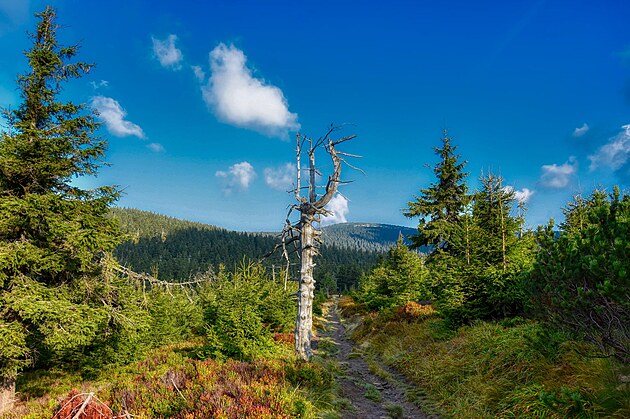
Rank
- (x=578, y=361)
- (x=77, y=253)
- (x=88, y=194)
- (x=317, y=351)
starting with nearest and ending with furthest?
(x=578, y=361), (x=77, y=253), (x=88, y=194), (x=317, y=351)

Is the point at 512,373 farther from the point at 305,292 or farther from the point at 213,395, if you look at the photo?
the point at 305,292

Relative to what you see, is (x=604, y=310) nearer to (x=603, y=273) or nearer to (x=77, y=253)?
(x=603, y=273)

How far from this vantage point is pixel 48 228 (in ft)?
30.3

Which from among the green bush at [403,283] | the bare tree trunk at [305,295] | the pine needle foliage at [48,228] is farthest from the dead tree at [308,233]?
the green bush at [403,283]

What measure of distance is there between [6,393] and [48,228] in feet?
16.1

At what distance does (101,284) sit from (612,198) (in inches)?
529

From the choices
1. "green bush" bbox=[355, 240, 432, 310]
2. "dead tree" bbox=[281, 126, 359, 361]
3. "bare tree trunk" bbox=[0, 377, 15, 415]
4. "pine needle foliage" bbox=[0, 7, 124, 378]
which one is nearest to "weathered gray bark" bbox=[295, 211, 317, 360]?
"dead tree" bbox=[281, 126, 359, 361]

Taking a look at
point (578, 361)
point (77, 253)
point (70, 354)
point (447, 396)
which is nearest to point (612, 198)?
point (578, 361)

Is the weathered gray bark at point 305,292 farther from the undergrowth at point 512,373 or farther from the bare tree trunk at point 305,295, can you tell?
the undergrowth at point 512,373

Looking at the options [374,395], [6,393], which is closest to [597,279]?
[374,395]

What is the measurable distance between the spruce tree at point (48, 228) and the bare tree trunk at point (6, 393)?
0.10ft

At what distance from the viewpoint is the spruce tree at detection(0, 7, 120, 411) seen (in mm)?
8430

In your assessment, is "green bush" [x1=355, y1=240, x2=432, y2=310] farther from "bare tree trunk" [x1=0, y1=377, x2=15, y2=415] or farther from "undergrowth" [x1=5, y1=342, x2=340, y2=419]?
"bare tree trunk" [x1=0, y1=377, x2=15, y2=415]

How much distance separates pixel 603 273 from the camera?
470 centimetres
